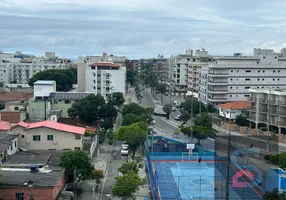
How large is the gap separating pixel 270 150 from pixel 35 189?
457 inches

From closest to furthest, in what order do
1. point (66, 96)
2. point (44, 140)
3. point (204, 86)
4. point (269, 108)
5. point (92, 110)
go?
point (44, 140), point (92, 110), point (269, 108), point (66, 96), point (204, 86)

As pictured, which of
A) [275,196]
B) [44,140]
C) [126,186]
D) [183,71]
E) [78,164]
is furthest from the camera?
[183,71]

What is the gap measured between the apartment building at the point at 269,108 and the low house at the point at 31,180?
45.8ft

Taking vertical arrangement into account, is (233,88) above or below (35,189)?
above

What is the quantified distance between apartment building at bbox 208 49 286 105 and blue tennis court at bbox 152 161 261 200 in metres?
14.4

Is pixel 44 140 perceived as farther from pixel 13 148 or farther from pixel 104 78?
pixel 104 78

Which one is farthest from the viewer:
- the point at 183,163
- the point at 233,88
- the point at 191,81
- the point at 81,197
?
the point at 191,81

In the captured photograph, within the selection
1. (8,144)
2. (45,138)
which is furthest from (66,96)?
(8,144)

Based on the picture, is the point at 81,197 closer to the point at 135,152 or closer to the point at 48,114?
the point at 135,152

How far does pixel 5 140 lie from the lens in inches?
581

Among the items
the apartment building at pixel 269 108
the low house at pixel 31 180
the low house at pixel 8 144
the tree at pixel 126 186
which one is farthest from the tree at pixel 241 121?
the tree at pixel 126 186

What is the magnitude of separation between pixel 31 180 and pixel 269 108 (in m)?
16.1

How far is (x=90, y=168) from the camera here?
12930 mm

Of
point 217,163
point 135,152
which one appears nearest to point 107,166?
Result: point 135,152
